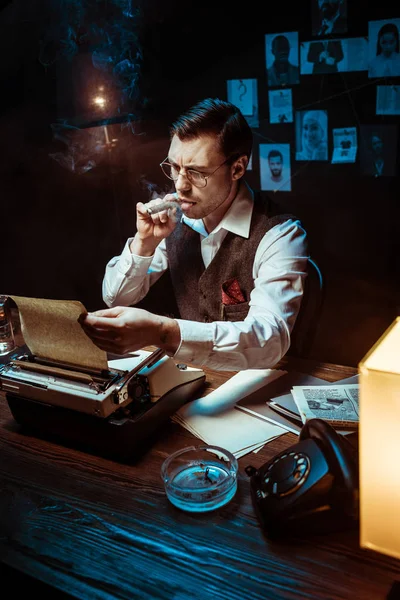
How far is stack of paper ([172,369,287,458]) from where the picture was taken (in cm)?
136

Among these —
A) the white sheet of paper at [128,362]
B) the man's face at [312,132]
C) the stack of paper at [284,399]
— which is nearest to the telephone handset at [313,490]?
the stack of paper at [284,399]

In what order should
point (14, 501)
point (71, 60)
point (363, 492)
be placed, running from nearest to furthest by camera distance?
1. point (363, 492)
2. point (14, 501)
3. point (71, 60)

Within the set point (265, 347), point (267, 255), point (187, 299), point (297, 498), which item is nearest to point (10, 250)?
point (187, 299)

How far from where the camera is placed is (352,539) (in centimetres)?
105

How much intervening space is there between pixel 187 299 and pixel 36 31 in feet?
7.14

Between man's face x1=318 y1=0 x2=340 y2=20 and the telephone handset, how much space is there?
2.30m

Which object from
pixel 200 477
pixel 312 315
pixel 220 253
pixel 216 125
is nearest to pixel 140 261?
pixel 220 253

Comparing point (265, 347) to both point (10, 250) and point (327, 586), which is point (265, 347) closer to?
point (327, 586)

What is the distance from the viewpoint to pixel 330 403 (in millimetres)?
1460

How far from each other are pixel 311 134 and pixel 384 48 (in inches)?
20.6

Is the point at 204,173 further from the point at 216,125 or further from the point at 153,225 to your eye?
the point at 153,225

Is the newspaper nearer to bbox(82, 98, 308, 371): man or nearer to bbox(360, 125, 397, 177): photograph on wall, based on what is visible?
bbox(82, 98, 308, 371): man

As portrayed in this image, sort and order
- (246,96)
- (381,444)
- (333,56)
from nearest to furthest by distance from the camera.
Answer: (381,444) < (333,56) < (246,96)

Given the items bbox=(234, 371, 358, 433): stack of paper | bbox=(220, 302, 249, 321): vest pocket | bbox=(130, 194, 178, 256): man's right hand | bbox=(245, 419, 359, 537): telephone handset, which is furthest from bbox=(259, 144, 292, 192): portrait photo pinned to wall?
bbox=(245, 419, 359, 537): telephone handset
